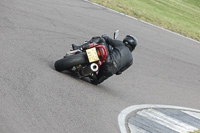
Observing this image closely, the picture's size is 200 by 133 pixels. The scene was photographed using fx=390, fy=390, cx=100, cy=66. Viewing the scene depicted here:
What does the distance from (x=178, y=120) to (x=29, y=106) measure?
132 inches

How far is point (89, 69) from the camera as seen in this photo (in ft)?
25.0

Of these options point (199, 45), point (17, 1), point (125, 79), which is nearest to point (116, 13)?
point (199, 45)

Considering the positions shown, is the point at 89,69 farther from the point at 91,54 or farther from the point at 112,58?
the point at 112,58

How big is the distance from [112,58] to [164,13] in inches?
482

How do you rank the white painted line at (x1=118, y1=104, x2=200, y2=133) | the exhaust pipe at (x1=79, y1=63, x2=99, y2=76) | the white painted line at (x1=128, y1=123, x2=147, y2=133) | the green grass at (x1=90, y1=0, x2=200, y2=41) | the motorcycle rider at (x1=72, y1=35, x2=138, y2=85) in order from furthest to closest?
1. the green grass at (x1=90, y1=0, x2=200, y2=41)
2. the motorcycle rider at (x1=72, y1=35, x2=138, y2=85)
3. the exhaust pipe at (x1=79, y1=63, x2=99, y2=76)
4. the white painted line at (x1=118, y1=104, x2=200, y2=133)
5. the white painted line at (x1=128, y1=123, x2=147, y2=133)

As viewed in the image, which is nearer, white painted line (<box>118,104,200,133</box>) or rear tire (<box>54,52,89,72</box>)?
white painted line (<box>118,104,200,133</box>)

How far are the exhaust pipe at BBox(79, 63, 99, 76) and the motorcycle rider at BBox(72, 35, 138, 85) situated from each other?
0.33 metres

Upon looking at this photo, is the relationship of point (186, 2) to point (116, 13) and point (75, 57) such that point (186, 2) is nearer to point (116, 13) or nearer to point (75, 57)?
point (116, 13)

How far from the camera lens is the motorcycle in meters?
7.41

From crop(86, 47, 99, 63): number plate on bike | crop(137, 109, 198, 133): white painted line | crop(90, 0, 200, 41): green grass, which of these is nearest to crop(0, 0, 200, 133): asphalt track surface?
crop(137, 109, 198, 133): white painted line

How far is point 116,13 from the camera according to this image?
15469mm

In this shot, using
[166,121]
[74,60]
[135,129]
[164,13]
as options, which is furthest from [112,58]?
[164,13]

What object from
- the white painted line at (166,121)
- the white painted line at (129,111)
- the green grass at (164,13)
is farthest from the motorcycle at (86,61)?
the green grass at (164,13)

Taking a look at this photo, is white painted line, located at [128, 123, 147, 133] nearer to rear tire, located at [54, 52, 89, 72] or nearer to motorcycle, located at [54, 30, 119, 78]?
motorcycle, located at [54, 30, 119, 78]
